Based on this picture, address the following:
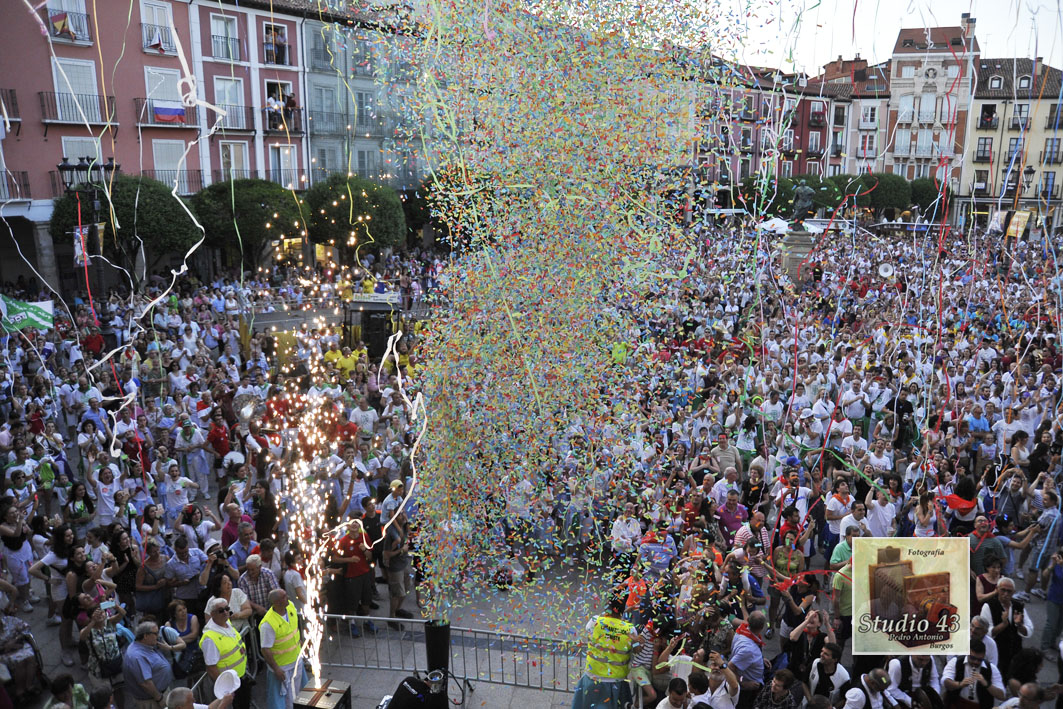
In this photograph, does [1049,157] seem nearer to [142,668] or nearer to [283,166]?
[142,668]

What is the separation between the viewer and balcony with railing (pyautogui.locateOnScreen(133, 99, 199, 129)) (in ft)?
76.5

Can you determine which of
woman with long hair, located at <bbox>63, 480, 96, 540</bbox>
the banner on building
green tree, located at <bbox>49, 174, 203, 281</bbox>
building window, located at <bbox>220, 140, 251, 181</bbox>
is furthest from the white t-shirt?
building window, located at <bbox>220, 140, 251, 181</bbox>

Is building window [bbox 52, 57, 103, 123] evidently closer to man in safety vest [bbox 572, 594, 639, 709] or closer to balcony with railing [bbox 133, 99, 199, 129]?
balcony with railing [bbox 133, 99, 199, 129]

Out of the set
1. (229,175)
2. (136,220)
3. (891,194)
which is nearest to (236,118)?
(229,175)

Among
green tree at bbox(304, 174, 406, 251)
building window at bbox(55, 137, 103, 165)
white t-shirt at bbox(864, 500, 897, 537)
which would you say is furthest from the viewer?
green tree at bbox(304, 174, 406, 251)

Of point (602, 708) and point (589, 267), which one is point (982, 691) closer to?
point (602, 708)

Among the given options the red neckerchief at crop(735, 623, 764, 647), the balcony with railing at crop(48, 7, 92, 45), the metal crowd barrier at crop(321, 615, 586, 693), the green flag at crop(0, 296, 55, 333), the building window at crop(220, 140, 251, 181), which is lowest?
the metal crowd barrier at crop(321, 615, 586, 693)

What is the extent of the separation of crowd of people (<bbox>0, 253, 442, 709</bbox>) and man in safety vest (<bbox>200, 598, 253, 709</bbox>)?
0.01 metres

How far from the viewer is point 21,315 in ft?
34.0

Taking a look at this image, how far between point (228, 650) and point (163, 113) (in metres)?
22.0

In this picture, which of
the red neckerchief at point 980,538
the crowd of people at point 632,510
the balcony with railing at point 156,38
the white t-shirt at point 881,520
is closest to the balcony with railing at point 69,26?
the balcony with railing at point 156,38

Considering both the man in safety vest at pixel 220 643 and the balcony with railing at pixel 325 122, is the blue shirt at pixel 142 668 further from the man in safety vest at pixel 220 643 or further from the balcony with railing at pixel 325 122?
the balcony with railing at pixel 325 122

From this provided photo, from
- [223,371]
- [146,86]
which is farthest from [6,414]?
[146,86]

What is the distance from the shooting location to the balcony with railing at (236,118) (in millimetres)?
25703
